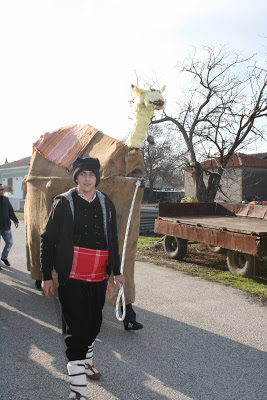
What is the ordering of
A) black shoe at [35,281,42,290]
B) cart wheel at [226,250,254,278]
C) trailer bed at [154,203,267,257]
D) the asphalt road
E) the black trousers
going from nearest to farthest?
the black trousers
the asphalt road
black shoe at [35,281,42,290]
trailer bed at [154,203,267,257]
cart wheel at [226,250,254,278]

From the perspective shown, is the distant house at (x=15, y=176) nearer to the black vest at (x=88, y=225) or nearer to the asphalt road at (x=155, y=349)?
the asphalt road at (x=155, y=349)

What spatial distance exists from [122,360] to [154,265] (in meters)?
4.86

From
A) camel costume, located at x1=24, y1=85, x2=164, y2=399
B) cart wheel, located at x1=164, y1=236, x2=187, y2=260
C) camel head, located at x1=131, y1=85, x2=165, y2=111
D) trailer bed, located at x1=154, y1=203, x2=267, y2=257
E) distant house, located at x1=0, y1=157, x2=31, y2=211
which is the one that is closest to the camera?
camel head, located at x1=131, y1=85, x2=165, y2=111

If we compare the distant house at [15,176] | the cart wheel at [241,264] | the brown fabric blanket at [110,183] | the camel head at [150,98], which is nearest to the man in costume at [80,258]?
the brown fabric blanket at [110,183]

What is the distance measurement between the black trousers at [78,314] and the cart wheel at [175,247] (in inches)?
242

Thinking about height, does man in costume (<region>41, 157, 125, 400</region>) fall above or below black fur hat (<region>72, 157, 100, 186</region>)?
below

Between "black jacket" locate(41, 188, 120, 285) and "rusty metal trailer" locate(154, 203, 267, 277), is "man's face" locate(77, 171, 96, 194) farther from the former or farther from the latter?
"rusty metal trailer" locate(154, 203, 267, 277)

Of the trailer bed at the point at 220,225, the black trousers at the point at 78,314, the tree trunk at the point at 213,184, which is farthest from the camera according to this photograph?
the tree trunk at the point at 213,184

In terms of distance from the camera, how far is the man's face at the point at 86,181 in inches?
117

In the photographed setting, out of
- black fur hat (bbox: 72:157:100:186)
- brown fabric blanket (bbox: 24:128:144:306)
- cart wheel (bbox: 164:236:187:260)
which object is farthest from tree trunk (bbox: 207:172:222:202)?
black fur hat (bbox: 72:157:100:186)

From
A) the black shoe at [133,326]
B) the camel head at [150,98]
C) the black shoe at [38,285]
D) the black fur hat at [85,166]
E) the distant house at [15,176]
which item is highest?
the distant house at [15,176]

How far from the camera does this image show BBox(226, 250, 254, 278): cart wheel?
700 cm

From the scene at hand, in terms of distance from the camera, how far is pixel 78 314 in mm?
2807

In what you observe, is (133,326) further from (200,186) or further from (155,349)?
(200,186)
